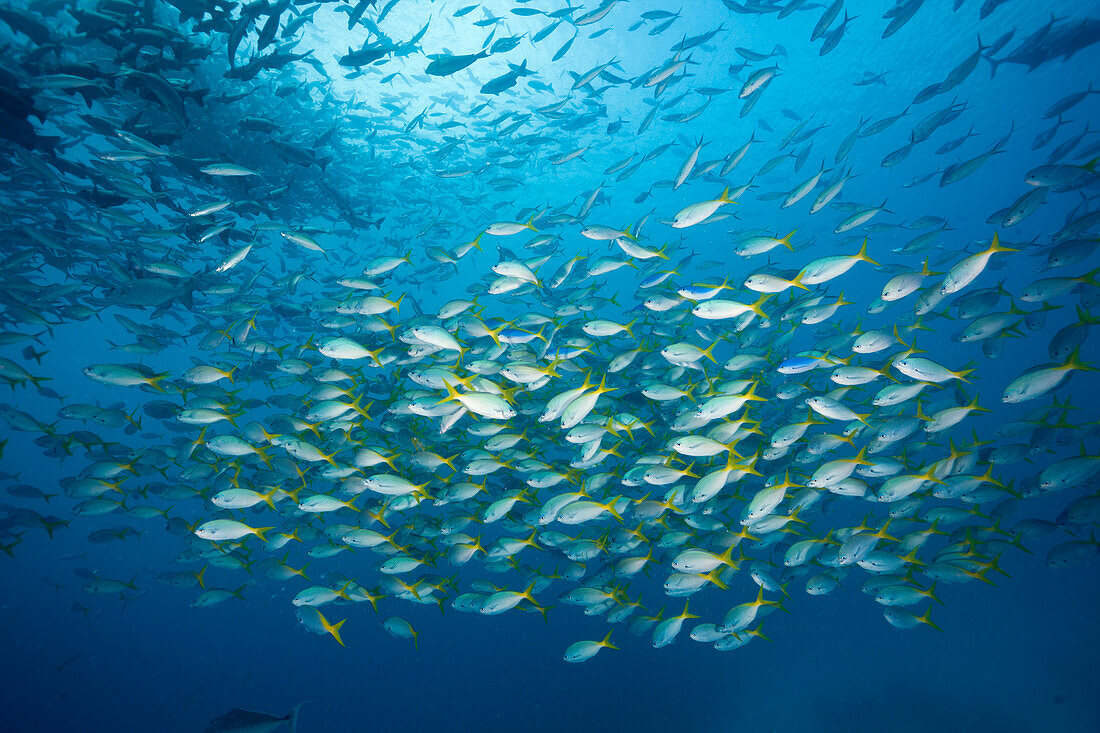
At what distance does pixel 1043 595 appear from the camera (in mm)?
12859

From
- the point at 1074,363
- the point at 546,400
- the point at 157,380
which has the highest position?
the point at 157,380

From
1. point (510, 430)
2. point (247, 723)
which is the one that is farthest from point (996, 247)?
point (247, 723)

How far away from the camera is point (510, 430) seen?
5.67 meters

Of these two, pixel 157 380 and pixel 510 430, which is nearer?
pixel 157 380

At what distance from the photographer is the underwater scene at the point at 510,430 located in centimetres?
482

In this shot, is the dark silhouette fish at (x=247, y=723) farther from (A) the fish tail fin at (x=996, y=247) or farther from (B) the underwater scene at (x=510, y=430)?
(A) the fish tail fin at (x=996, y=247)

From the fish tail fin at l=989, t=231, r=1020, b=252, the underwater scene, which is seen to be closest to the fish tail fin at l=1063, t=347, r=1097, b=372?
the underwater scene

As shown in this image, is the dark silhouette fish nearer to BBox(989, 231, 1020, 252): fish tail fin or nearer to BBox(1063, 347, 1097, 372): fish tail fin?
A: BBox(989, 231, 1020, 252): fish tail fin

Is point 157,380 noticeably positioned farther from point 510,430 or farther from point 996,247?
point 996,247

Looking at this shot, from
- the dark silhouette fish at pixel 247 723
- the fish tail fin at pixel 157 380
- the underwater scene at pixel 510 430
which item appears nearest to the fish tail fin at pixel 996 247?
the underwater scene at pixel 510 430

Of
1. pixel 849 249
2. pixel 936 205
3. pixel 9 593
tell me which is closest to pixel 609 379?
pixel 9 593

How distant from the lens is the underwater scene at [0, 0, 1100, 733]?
482 cm

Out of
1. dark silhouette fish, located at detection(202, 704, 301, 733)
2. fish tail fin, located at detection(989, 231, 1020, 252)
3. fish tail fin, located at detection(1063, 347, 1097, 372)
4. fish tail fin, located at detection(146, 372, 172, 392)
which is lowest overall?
dark silhouette fish, located at detection(202, 704, 301, 733)

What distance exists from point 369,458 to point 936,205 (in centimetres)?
6684
